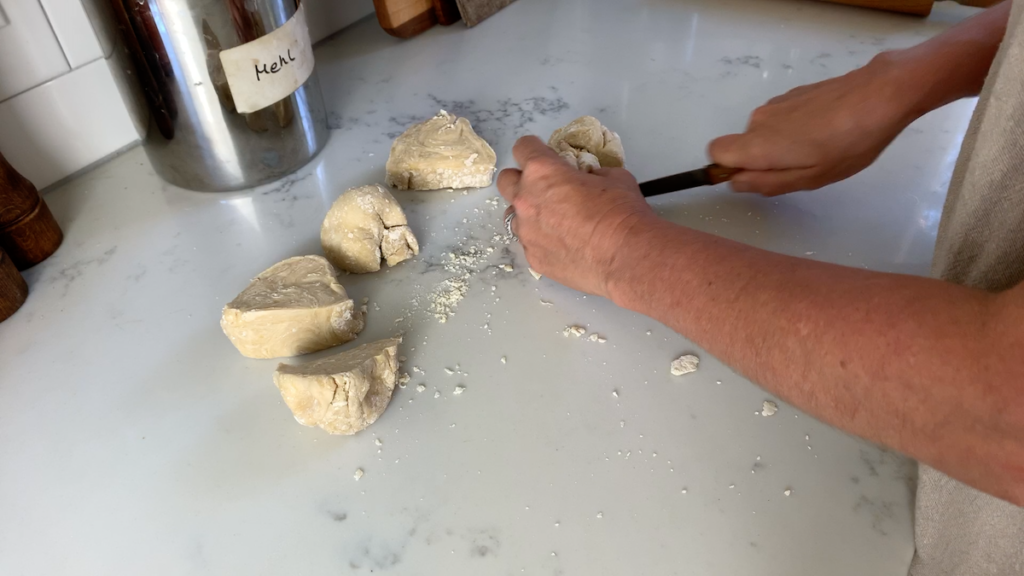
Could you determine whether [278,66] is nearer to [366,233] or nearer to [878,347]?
[366,233]

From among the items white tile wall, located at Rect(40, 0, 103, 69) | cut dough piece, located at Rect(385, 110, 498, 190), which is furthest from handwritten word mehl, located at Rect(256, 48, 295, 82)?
white tile wall, located at Rect(40, 0, 103, 69)

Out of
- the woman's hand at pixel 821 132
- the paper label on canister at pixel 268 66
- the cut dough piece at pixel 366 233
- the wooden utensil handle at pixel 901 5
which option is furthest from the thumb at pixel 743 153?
the wooden utensil handle at pixel 901 5

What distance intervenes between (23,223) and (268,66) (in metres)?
0.37

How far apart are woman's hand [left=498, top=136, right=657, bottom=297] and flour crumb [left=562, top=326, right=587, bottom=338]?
0.14ft

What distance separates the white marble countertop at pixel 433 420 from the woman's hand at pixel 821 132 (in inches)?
2.4

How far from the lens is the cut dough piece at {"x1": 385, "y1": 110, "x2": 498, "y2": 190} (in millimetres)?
928

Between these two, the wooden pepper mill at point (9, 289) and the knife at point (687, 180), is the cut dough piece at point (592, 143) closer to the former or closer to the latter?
the knife at point (687, 180)

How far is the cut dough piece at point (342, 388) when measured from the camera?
2.04ft

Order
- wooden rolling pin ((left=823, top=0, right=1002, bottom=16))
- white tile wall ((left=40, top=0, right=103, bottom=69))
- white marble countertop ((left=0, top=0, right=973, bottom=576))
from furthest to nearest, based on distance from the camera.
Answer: wooden rolling pin ((left=823, top=0, right=1002, bottom=16)), white tile wall ((left=40, top=0, right=103, bottom=69)), white marble countertop ((left=0, top=0, right=973, bottom=576))

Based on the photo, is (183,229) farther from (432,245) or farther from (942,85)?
(942,85)

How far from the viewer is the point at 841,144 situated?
810 mm

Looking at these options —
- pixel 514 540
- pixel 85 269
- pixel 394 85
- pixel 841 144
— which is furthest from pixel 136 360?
pixel 841 144

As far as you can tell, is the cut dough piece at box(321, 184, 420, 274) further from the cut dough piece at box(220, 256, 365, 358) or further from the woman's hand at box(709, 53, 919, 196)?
the woman's hand at box(709, 53, 919, 196)

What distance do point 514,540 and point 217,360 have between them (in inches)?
15.5
